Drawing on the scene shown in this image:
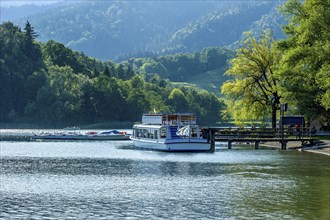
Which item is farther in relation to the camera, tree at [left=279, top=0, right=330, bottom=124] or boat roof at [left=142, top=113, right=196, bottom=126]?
boat roof at [left=142, top=113, right=196, bottom=126]

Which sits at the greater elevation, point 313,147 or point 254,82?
point 254,82

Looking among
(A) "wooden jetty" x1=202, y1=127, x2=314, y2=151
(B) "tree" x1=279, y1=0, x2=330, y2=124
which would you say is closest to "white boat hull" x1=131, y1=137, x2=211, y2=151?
(A) "wooden jetty" x1=202, y1=127, x2=314, y2=151

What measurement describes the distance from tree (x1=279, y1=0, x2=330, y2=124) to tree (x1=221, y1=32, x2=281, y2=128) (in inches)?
266

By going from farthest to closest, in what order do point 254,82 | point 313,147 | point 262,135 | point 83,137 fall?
point 83,137, point 254,82, point 262,135, point 313,147

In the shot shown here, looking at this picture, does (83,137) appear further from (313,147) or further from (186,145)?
(313,147)

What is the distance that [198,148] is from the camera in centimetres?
9588

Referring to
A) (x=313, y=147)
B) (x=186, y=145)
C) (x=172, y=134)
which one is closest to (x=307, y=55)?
(x=313, y=147)

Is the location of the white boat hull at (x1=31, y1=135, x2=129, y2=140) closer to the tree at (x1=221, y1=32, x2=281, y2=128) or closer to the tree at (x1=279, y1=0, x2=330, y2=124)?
the tree at (x1=221, y1=32, x2=281, y2=128)

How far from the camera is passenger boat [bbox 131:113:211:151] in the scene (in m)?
95.8

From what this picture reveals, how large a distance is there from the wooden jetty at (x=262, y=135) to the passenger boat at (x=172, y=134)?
2015mm

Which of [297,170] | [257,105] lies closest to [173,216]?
[297,170]

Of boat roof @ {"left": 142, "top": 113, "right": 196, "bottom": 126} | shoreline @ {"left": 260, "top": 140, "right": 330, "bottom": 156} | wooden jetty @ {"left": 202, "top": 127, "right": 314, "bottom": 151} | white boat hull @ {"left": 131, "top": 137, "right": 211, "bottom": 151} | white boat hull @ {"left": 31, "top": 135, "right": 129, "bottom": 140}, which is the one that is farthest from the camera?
white boat hull @ {"left": 31, "top": 135, "right": 129, "bottom": 140}

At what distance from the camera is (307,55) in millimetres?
93875

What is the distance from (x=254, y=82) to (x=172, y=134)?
2106 cm
